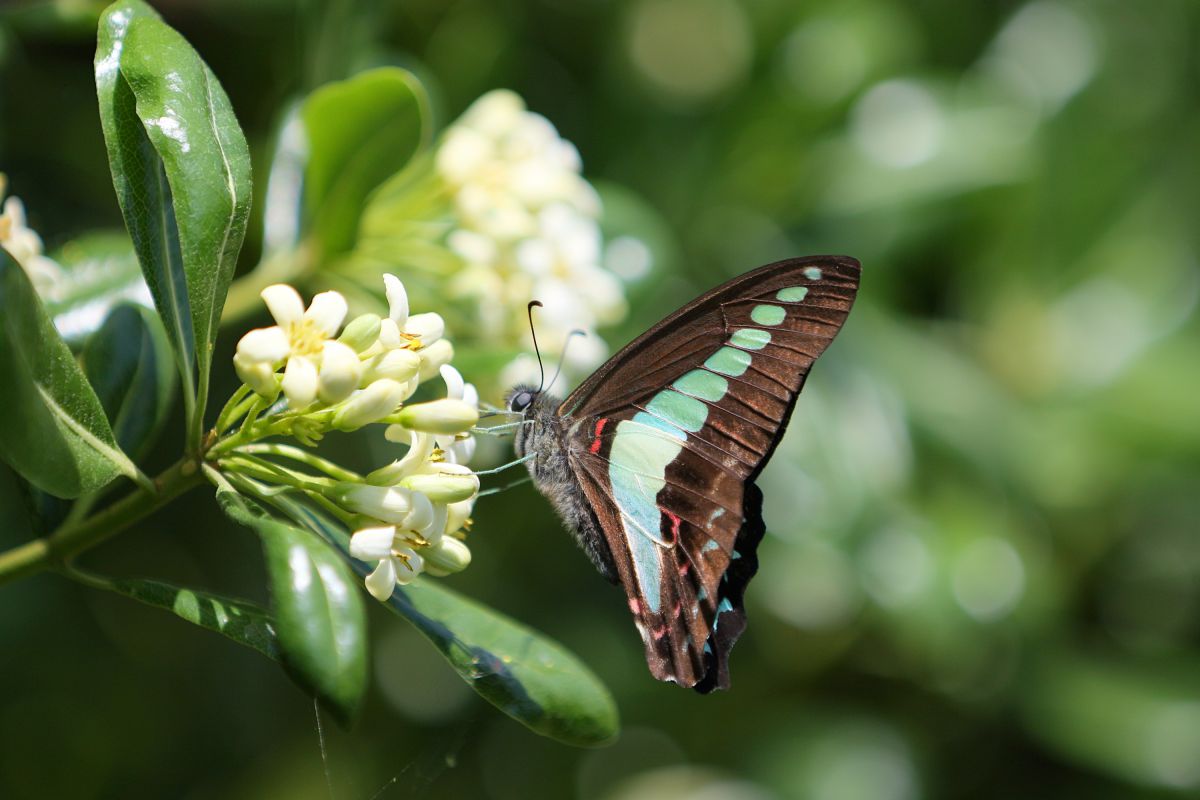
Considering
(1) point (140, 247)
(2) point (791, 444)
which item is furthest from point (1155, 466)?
(1) point (140, 247)

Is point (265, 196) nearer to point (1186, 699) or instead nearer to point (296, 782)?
point (296, 782)

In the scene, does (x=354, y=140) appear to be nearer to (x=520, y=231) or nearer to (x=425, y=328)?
(x=520, y=231)

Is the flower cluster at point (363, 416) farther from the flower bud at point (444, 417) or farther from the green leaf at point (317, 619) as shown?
the green leaf at point (317, 619)

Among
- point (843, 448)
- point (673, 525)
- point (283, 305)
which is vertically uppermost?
point (283, 305)

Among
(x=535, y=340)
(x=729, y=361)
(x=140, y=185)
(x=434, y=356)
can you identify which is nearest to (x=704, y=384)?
(x=729, y=361)

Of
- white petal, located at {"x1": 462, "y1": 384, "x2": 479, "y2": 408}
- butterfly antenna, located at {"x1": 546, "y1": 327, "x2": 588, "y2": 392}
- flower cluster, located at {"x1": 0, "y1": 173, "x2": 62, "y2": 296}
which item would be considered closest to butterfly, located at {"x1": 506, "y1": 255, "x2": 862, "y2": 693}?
butterfly antenna, located at {"x1": 546, "y1": 327, "x2": 588, "y2": 392}

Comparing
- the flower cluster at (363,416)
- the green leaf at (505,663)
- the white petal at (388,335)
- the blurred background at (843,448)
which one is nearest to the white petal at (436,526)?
the flower cluster at (363,416)
